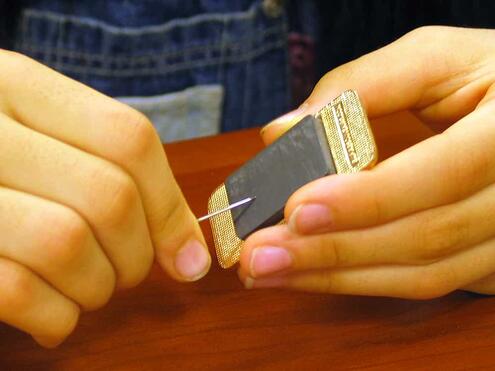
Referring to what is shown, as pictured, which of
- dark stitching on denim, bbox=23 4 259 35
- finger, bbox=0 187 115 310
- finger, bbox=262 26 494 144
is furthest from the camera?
dark stitching on denim, bbox=23 4 259 35

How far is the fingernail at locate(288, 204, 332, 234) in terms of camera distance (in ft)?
1.44

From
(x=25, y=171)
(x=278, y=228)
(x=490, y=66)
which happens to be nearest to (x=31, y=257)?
(x=25, y=171)

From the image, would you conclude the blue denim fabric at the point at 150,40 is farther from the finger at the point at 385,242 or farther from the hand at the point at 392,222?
the finger at the point at 385,242

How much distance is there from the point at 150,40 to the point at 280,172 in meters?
0.35

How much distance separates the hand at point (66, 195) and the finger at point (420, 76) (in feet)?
0.47

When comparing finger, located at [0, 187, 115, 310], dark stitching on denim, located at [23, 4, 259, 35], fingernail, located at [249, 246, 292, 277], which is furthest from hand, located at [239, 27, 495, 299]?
dark stitching on denim, located at [23, 4, 259, 35]

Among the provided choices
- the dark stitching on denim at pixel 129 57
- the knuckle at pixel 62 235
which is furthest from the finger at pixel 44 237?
the dark stitching on denim at pixel 129 57

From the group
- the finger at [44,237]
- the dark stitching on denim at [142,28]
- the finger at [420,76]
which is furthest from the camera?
the dark stitching on denim at [142,28]

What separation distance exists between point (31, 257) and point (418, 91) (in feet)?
1.08

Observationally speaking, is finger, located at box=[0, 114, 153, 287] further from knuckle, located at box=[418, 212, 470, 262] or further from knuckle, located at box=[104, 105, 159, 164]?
knuckle, located at box=[418, 212, 470, 262]

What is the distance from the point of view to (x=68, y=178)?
429mm

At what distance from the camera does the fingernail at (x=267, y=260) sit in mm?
455

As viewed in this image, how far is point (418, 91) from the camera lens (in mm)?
562

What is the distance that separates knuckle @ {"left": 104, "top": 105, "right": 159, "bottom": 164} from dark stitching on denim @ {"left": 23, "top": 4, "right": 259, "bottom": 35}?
0.34 m
